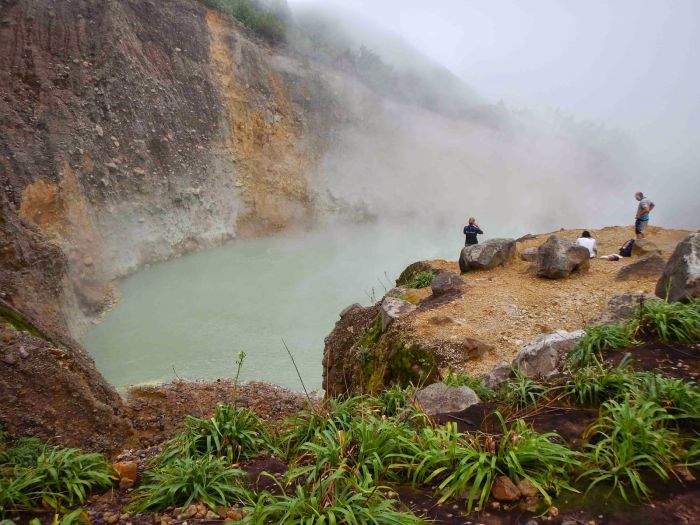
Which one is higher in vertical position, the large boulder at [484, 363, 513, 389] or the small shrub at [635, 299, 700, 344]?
the small shrub at [635, 299, 700, 344]

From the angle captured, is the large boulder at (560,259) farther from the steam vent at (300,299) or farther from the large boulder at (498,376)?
the large boulder at (498,376)

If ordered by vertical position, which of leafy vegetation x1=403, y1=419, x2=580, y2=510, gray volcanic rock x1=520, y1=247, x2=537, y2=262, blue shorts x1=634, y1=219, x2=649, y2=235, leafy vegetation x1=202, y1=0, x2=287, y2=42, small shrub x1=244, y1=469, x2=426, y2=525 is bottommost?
small shrub x1=244, y1=469, x2=426, y2=525

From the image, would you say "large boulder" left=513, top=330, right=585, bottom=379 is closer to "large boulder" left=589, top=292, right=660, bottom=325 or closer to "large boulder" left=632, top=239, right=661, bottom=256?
"large boulder" left=589, top=292, right=660, bottom=325

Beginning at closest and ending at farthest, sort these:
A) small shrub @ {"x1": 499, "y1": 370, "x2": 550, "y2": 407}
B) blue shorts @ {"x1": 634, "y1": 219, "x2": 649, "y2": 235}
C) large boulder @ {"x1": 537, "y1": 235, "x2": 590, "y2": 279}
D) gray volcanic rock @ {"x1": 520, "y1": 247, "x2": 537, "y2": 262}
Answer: small shrub @ {"x1": 499, "y1": 370, "x2": 550, "y2": 407}
large boulder @ {"x1": 537, "y1": 235, "x2": 590, "y2": 279}
gray volcanic rock @ {"x1": 520, "y1": 247, "x2": 537, "y2": 262}
blue shorts @ {"x1": 634, "y1": 219, "x2": 649, "y2": 235}

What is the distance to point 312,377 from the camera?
10680 mm

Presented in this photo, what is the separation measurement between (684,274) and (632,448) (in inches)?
116

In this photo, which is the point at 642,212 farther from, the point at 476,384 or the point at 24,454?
the point at 24,454

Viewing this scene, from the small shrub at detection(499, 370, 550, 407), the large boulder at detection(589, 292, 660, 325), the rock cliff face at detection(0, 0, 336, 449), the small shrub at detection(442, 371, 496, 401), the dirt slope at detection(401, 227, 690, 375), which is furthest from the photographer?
the rock cliff face at detection(0, 0, 336, 449)

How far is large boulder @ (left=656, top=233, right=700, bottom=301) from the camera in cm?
463

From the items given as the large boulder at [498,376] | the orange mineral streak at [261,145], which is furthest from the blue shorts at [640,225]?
the orange mineral streak at [261,145]

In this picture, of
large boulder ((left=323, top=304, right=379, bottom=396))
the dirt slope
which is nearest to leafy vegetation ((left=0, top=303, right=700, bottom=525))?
the dirt slope

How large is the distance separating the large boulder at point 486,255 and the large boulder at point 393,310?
2.27 meters

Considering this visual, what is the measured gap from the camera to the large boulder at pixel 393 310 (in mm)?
7480

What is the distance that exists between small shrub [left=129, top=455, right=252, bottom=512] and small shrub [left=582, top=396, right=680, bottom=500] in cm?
219
